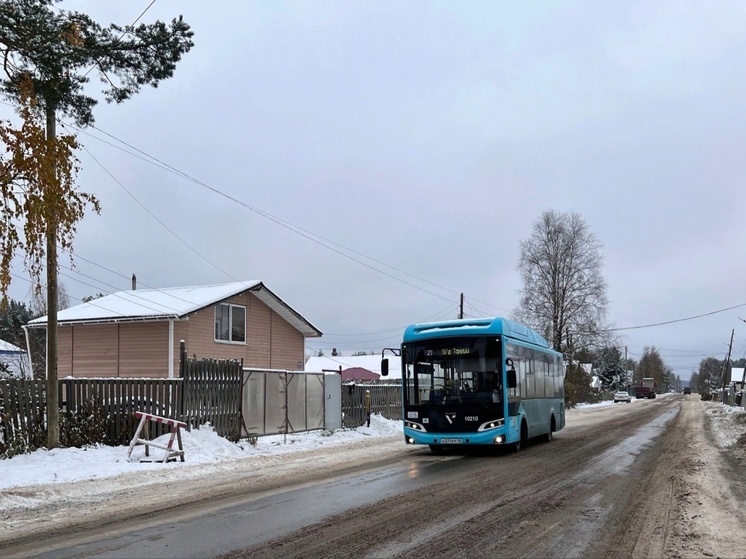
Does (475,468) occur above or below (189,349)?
below

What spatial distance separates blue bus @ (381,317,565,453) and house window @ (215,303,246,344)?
12627 mm

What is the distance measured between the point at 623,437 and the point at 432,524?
1676cm

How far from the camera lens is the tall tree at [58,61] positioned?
10.8 metres

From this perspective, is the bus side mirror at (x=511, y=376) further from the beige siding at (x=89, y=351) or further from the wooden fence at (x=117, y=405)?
the beige siding at (x=89, y=351)

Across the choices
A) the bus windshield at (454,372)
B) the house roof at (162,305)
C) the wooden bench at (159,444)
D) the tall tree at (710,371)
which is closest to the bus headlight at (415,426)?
the bus windshield at (454,372)

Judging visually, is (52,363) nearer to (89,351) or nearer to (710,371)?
(89,351)

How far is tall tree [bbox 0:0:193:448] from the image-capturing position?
1084 cm

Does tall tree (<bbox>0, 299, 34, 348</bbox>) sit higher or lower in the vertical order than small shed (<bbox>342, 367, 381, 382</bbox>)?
higher

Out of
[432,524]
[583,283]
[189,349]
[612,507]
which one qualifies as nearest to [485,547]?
[432,524]

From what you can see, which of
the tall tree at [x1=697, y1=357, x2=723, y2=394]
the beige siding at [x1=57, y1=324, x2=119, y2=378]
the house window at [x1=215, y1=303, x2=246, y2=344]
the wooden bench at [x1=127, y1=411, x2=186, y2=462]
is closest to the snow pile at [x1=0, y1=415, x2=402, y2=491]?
the wooden bench at [x1=127, y1=411, x2=186, y2=462]

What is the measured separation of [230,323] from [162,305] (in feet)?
9.90

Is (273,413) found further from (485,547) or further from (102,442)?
(485,547)

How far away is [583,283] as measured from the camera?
191 feet

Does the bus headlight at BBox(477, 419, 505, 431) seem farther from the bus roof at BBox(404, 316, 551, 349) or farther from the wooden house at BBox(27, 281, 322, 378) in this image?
the wooden house at BBox(27, 281, 322, 378)
